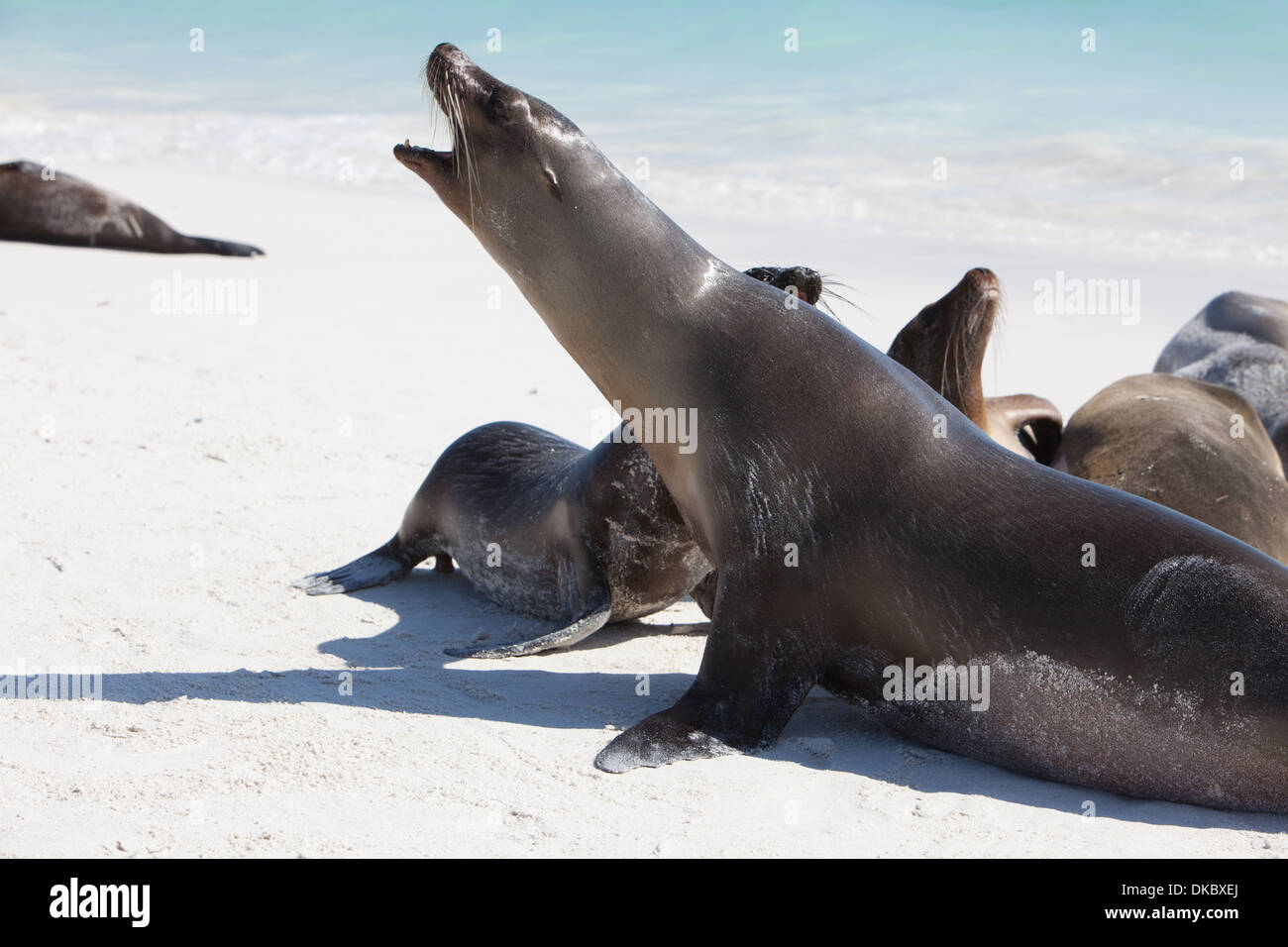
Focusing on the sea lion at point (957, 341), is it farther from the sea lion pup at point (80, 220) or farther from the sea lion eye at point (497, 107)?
the sea lion pup at point (80, 220)

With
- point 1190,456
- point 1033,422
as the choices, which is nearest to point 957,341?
point 1190,456

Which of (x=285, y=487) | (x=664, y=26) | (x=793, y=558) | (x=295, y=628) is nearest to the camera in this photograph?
(x=793, y=558)

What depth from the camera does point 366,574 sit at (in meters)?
5.93

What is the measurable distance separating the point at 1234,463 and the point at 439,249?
8.83 meters

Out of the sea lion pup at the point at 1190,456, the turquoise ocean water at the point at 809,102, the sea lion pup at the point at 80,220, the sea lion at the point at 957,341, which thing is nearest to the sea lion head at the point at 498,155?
the sea lion at the point at 957,341

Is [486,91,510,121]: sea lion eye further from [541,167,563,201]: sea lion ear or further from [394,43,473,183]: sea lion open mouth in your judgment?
[541,167,563,201]: sea lion ear

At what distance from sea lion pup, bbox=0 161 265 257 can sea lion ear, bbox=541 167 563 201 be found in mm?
9598

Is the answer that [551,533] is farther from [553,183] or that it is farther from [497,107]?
[497,107]

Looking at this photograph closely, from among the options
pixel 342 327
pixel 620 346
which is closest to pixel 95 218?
pixel 342 327

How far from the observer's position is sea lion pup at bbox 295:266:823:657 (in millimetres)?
5250

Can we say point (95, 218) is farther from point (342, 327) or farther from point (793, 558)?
point (793, 558)

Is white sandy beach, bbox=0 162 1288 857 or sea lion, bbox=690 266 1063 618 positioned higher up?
sea lion, bbox=690 266 1063 618

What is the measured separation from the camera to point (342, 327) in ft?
33.3

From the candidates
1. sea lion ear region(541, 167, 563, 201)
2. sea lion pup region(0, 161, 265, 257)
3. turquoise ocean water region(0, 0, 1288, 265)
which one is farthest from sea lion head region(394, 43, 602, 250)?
turquoise ocean water region(0, 0, 1288, 265)
